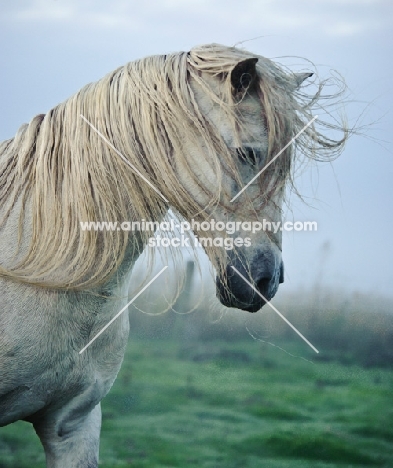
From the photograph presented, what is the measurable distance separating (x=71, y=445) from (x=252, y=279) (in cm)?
64

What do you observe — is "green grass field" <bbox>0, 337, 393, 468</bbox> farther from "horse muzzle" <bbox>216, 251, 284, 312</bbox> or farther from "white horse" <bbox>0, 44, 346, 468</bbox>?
"horse muzzle" <bbox>216, 251, 284, 312</bbox>

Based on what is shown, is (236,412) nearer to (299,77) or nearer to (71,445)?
(71,445)

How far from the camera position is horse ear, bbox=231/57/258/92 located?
45.6 inches

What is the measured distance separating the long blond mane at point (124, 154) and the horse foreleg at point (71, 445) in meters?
0.40

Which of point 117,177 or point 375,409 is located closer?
point 117,177

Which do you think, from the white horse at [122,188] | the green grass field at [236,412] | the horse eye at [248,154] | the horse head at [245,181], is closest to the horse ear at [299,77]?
the white horse at [122,188]

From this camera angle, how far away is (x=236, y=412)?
128 inches

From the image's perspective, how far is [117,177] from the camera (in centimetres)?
124

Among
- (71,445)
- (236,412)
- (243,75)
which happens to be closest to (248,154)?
(243,75)

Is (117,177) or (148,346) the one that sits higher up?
(117,177)

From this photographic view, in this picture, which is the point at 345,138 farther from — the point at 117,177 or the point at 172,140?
the point at 117,177

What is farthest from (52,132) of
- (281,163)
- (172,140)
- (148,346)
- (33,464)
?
(148,346)

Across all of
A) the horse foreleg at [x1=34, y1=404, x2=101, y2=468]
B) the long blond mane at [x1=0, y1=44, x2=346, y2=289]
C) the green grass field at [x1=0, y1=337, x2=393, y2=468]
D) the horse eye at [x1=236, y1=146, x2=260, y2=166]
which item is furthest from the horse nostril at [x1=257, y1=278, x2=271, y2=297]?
the green grass field at [x1=0, y1=337, x2=393, y2=468]

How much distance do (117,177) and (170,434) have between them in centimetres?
216
